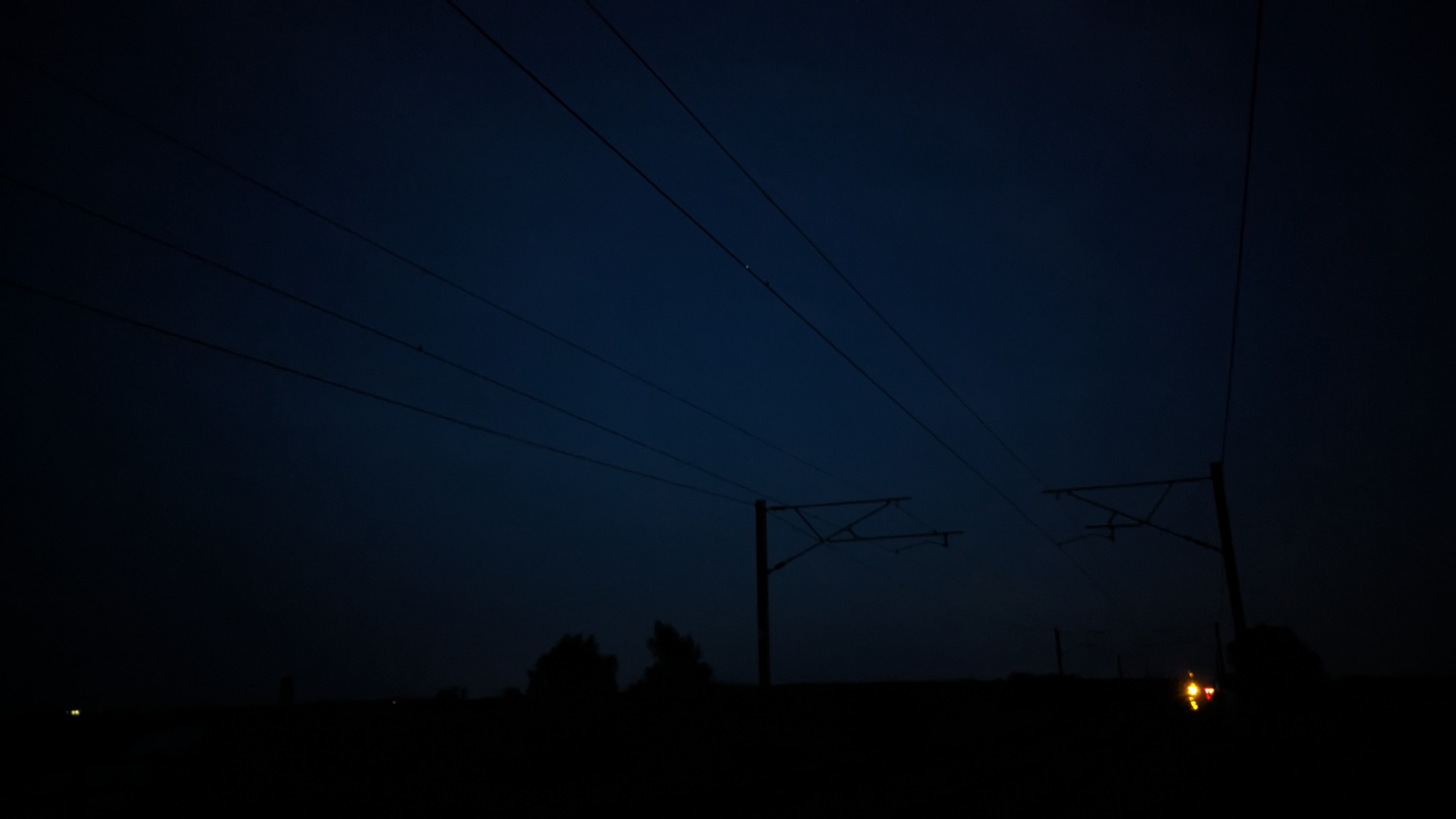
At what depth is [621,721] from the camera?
17.9m

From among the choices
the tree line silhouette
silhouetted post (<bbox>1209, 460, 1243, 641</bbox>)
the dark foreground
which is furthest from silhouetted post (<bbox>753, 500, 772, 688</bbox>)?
the tree line silhouette

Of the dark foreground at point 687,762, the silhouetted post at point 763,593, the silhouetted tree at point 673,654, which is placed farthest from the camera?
the silhouetted tree at point 673,654

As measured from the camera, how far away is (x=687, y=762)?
18375mm

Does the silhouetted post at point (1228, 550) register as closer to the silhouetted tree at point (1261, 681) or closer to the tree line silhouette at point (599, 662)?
the silhouetted tree at point (1261, 681)

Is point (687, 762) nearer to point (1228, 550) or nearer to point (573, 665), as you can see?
point (1228, 550)

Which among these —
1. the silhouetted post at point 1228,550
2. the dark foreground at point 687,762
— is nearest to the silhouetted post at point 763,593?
the dark foreground at point 687,762

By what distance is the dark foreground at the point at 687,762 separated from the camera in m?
10.6

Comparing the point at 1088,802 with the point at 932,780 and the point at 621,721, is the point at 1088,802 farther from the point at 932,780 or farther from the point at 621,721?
the point at 621,721

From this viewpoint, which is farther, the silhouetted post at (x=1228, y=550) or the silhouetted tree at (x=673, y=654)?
the silhouetted tree at (x=673, y=654)

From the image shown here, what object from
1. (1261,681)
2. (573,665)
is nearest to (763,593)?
(1261,681)

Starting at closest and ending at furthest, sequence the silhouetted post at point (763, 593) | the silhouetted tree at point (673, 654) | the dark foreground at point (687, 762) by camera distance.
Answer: the dark foreground at point (687, 762) → the silhouetted post at point (763, 593) → the silhouetted tree at point (673, 654)

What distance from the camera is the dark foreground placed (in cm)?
1062

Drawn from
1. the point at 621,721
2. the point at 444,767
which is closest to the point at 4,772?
the point at 444,767

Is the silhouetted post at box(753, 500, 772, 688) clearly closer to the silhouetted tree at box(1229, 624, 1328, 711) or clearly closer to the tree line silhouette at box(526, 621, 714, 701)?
the silhouetted tree at box(1229, 624, 1328, 711)
